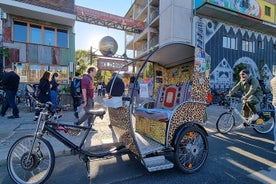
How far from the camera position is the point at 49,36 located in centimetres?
1370

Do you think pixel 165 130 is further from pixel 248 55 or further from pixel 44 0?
pixel 248 55

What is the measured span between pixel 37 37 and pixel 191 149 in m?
13.8

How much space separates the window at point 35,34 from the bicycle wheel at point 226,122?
1299cm

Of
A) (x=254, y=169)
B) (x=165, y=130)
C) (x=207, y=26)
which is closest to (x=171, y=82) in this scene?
(x=165, y=130)

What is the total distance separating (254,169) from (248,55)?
62.4 ft

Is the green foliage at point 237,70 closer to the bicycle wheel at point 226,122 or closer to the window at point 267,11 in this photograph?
the window at point 267,11

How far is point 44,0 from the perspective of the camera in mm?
12359

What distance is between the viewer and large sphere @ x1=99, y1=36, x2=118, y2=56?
12.5 metres

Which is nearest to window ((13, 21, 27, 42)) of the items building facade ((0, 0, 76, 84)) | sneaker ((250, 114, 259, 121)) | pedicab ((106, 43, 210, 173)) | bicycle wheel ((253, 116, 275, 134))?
building facade ((0, 0, 76, 84))

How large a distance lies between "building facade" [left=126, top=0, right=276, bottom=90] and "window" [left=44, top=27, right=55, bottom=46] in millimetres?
8904

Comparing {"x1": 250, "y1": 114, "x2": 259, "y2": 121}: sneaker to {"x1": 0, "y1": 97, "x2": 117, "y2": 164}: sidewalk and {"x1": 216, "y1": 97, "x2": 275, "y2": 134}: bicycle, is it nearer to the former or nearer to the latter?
{"x1": 216, "y1": 97, "x2": 275, "y2": 134}: bicycle

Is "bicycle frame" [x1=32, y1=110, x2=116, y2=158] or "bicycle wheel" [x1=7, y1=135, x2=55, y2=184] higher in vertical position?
"bicycle frame" [x1=32, y1=110, x2=116, y2=158]

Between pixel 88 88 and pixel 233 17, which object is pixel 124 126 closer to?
pixel 88 88

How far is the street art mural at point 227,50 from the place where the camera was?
1697 centimetres
